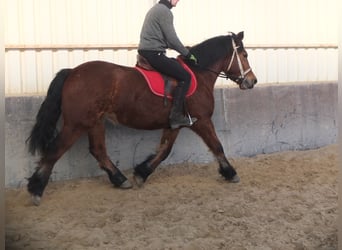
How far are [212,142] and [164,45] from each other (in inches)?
51.0

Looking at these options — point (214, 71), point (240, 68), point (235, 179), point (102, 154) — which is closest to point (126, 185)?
point (102, 154)

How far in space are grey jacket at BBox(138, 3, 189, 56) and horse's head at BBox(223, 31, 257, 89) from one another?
36.4 inches

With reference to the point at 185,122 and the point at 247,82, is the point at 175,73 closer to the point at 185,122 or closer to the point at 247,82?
the point at 185,122

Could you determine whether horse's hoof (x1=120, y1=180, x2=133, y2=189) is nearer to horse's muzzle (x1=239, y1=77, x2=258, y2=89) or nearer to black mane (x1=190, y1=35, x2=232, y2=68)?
black mane (x1=190, y1=35, x2=232, y2=68)

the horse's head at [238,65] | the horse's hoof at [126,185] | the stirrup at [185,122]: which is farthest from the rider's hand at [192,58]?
the horse's hoof at [126,185]

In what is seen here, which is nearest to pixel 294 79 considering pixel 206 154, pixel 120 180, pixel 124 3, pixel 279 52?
pixel 279 52

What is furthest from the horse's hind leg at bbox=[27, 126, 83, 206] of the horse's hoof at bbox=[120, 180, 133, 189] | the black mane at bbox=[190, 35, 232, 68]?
the black mane at bbox=[190, 35, 232, 68]

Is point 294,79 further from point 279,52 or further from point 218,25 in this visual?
point 218,25

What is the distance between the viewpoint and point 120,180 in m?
6.03

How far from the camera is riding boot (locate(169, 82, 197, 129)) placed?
233 inches

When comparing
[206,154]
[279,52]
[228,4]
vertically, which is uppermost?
[228,4]

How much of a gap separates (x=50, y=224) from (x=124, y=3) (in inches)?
135

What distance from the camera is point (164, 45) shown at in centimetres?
594

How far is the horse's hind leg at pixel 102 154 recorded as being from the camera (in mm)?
6031
